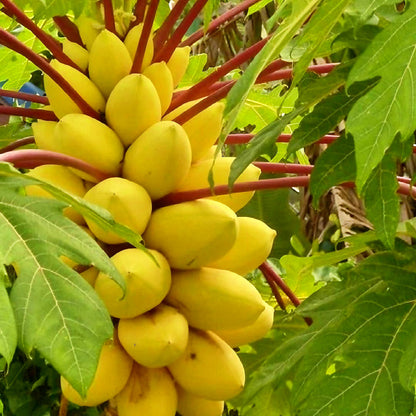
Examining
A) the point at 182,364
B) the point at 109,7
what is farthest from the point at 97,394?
the point at 109,7

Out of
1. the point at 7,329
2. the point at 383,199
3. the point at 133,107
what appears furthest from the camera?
the point at 133,107

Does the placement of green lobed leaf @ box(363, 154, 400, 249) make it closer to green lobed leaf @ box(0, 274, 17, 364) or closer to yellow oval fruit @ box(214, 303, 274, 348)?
yellow oval fruit @ box(214, 303, 274, 348)

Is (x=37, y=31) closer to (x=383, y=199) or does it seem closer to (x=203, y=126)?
(x=203, y=126)

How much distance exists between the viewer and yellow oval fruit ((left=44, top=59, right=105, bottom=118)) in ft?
3.28

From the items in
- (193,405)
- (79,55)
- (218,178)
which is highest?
(79,55)

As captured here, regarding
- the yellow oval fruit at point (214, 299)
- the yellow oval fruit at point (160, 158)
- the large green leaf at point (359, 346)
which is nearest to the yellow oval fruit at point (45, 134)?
the yellow oval fruit at point (160, 158)

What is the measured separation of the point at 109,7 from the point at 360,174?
47cm

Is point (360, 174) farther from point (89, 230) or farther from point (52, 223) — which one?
point (89, 230)

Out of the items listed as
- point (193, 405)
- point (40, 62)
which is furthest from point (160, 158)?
point (193, 405)

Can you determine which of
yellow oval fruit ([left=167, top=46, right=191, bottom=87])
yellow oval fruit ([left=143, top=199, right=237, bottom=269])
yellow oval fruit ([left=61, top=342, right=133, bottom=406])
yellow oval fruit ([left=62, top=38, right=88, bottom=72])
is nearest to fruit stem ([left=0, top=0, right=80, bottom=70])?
yellow oval fruit ([left=62, top=38, right=88, bottom=72])

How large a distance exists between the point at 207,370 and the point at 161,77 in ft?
1.13

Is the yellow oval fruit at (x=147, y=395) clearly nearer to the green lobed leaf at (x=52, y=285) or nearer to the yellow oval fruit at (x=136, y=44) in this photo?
the green lobed leaf at (x=52, y=285)

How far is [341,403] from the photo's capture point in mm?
850

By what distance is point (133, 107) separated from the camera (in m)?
0.96
